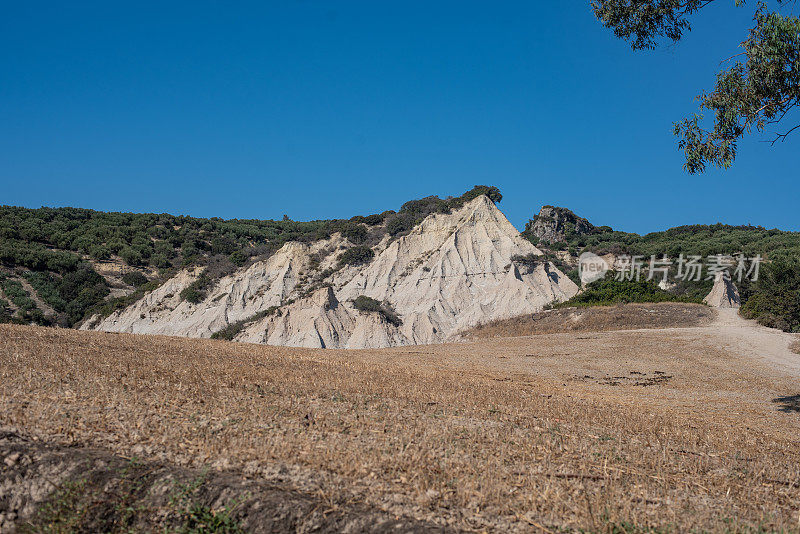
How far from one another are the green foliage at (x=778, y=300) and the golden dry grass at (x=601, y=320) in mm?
2618

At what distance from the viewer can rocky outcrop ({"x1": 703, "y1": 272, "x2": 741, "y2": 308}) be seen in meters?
42.3

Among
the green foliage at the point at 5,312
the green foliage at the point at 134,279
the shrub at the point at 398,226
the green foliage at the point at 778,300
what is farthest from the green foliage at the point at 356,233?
the green foliage at the point at 778,300

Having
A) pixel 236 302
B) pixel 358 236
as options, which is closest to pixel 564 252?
pixel 358 236

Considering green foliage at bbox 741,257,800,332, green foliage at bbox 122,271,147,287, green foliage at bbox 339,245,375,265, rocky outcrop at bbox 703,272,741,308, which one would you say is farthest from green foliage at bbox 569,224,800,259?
green foliage at bbox 122,271,147,287

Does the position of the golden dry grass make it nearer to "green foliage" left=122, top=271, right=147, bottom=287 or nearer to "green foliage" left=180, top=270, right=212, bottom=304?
"green foliage" left=180, top=270, right=212, bottom=304

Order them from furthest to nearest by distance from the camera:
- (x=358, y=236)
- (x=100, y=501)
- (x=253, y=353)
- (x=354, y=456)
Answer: (x=358, y=236), (x=253, y=353), (x=354, y=456), (x=100, y=501)

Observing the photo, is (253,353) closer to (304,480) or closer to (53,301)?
(304,480)

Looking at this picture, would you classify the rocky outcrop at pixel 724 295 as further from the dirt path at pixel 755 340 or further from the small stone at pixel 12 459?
the small stone at pixel 12 459

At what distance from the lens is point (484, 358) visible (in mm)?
24438

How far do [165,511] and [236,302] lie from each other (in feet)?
132

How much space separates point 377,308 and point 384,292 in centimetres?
510

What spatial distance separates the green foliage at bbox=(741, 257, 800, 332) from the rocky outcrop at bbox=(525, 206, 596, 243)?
43.3m

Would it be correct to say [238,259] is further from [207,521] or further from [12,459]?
[207,521]

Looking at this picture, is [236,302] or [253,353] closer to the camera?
[253,353]
